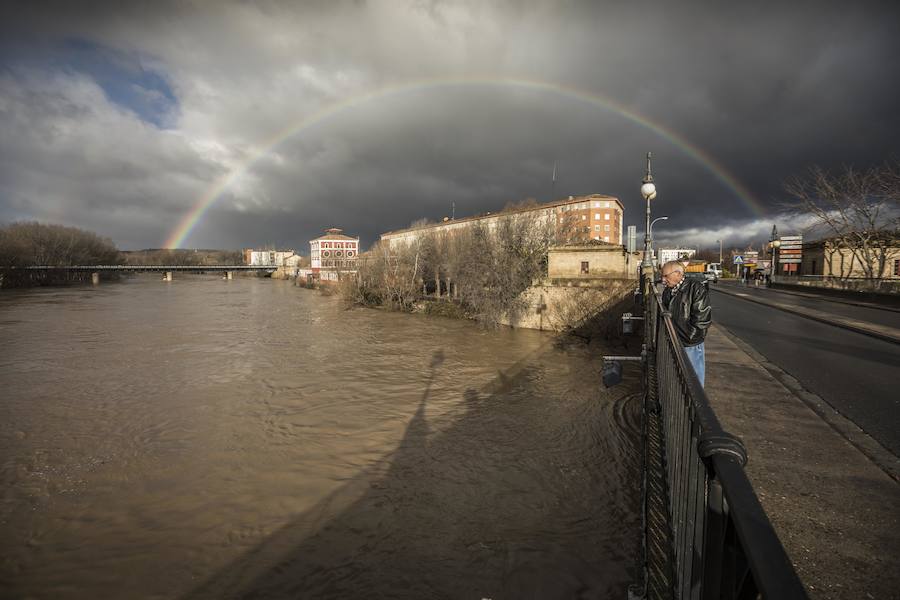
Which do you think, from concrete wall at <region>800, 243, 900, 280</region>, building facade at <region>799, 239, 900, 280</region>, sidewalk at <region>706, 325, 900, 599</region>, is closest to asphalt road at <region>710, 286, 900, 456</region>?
sidewalk at <region>706, 325, 900, 599</region>

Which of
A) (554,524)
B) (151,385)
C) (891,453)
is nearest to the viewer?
(891,453)

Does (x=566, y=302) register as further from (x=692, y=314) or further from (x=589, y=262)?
(x=692, y=314)

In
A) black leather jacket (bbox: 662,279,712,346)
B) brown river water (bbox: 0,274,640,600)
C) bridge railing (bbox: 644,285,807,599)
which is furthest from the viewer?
brown river water (bbox: 0,274,640,600)

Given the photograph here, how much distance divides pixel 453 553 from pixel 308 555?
2313 mm

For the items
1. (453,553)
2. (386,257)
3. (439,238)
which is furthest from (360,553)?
(439,238)

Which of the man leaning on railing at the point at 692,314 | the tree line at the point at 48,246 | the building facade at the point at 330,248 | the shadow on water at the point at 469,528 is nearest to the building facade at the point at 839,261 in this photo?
the shadow on water at the point at 469,528

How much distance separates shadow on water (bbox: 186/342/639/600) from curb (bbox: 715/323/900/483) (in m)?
3.37

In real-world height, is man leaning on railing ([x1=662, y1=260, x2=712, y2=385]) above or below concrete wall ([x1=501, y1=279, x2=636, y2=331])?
above

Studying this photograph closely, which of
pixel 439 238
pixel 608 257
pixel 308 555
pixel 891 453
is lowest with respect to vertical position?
pixel 308 555

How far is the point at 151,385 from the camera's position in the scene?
16.6m

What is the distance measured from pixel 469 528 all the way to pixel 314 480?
373cm

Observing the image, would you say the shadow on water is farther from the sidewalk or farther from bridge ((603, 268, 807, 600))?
bridge ((603, 268, 807, 600))

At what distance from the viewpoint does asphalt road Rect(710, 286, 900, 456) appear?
5527 mm

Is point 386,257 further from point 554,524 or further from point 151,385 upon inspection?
point 554,524
